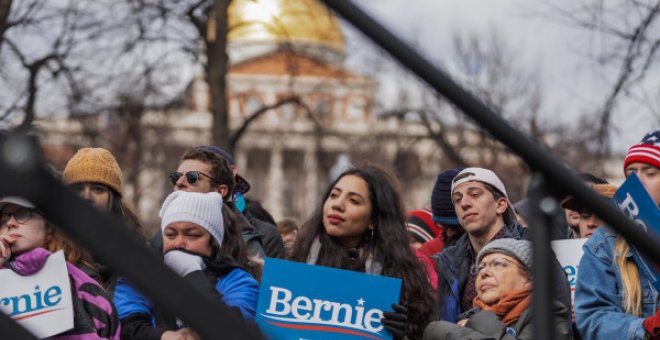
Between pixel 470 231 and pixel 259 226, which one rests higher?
pixel 259 226

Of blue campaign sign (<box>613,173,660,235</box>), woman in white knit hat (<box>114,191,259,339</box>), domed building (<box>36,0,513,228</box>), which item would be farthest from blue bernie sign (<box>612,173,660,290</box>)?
woman in white knit hat (<box>114,191,259,339</box>)

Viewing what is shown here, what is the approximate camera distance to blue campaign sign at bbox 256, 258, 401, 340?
384cm

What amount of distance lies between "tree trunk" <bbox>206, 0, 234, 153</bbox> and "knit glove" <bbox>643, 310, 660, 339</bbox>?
9.67 m

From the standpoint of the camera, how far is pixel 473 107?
1837 mm

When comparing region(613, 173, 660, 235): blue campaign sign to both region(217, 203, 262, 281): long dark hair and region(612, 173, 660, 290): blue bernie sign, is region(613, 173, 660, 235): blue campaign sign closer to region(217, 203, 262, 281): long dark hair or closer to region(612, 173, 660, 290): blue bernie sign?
region(612, 173, 660, 290): blue bernie sign

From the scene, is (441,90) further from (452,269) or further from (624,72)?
(624,72)

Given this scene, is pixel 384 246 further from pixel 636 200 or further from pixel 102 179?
pixel 636 200

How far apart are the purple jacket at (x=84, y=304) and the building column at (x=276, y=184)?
4059cm

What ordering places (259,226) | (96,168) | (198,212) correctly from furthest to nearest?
(259,226), (96,168), (198,212)

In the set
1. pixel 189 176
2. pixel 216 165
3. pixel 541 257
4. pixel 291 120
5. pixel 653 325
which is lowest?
pixel 541 257

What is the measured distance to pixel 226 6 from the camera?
512 inches

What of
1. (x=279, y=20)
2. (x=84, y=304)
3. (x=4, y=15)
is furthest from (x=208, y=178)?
(x=279, y=20)

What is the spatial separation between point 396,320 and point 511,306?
0.62 metres

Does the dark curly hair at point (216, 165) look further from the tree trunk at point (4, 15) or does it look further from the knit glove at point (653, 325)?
the tree trunk at point (4, 15)
